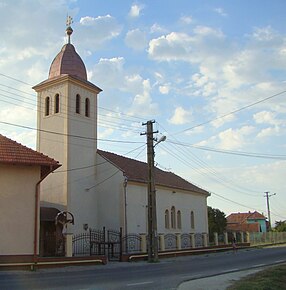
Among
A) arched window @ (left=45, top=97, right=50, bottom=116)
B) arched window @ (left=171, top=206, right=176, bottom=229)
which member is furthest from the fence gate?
arched window @ (left=45, top=97, right=50, bottom=116)

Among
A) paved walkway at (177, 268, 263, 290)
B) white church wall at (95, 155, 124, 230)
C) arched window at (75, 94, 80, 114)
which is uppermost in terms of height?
arched window at (75, 94, 80, 114)

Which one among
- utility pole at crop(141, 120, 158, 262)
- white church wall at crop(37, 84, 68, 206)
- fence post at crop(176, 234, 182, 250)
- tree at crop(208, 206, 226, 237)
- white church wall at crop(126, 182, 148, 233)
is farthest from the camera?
tree at crop(208, 206, 226, 237)

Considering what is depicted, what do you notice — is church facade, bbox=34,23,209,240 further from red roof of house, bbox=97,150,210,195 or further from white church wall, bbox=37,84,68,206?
red roof of house, bbox=97,150,210,195

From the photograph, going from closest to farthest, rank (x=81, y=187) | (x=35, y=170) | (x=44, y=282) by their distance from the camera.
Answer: (x=44, y=282) → (x=35, y=170) → (x=81, y=187)

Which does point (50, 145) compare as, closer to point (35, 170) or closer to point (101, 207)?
point (101, 207)

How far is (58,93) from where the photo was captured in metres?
33.3

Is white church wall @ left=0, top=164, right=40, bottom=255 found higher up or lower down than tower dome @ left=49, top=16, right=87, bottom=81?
lower down

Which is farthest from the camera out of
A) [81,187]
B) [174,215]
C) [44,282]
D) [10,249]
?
[174,215]

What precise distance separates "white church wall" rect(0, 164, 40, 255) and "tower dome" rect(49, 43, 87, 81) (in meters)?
12.8

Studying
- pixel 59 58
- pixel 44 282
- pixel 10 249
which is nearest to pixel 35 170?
pixel 10 249

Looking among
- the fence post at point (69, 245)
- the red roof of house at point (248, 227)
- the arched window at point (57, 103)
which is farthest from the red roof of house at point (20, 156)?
the red roof of house at point (248, 227)

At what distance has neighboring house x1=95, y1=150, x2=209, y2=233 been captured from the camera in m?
32.5

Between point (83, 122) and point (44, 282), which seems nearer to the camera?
point (44, 282)

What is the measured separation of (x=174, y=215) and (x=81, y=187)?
10.9 metres
